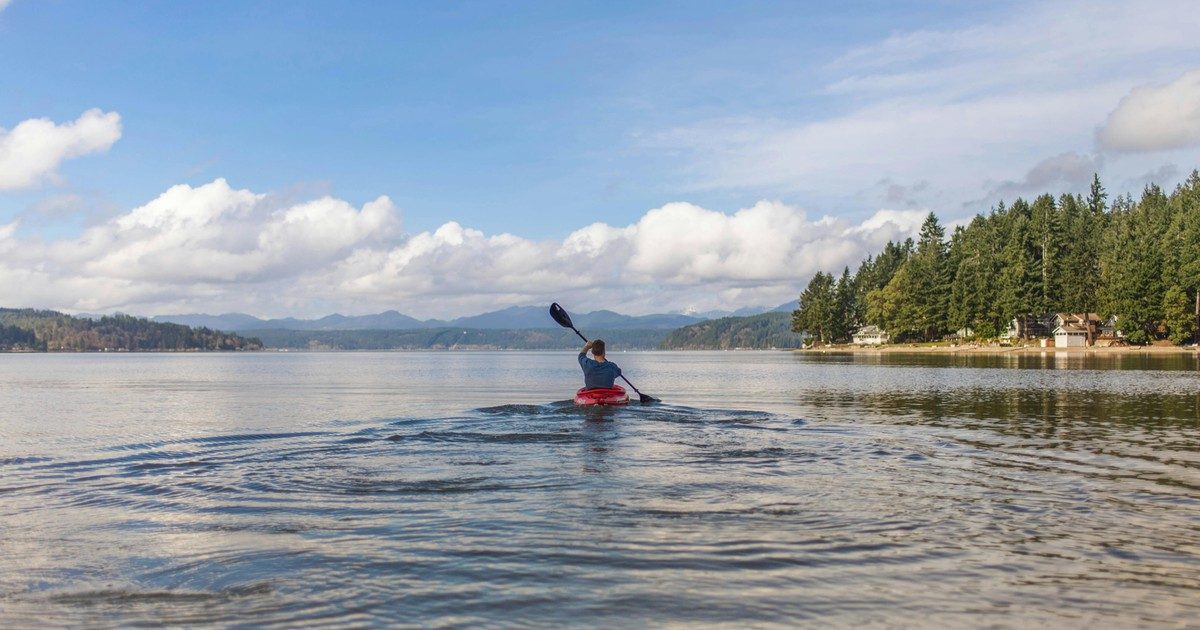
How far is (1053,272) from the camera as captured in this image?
14075 centimetres

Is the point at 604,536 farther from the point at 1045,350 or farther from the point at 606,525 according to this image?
the point at 1045,350

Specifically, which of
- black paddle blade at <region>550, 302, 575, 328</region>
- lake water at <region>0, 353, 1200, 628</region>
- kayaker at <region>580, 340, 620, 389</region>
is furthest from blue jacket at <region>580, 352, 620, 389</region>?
black paddle blade at <region>550, 302, 575, 328</region>

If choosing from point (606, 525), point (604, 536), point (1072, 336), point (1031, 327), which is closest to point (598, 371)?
point (606, 525)

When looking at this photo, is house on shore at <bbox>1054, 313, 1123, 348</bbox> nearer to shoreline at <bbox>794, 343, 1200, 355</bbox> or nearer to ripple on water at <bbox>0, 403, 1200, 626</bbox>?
shoreline at <bbox>794, 343, 1200, 355</bbox>

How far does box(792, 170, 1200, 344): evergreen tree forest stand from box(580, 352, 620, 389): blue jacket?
112 m

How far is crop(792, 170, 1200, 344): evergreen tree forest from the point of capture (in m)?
118

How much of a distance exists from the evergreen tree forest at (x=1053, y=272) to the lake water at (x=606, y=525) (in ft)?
362

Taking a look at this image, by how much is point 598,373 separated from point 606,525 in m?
18.4

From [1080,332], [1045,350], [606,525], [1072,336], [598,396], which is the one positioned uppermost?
[1080,332]

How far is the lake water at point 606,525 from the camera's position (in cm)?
830

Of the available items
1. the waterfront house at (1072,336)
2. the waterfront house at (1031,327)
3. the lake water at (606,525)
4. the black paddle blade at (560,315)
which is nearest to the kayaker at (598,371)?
the lake water at (606,525)

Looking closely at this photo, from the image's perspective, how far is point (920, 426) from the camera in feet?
85.5

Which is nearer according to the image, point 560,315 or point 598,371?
point 598,371

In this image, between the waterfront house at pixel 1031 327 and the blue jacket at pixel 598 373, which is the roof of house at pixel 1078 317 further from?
the blue jacket at pixel 598 373
